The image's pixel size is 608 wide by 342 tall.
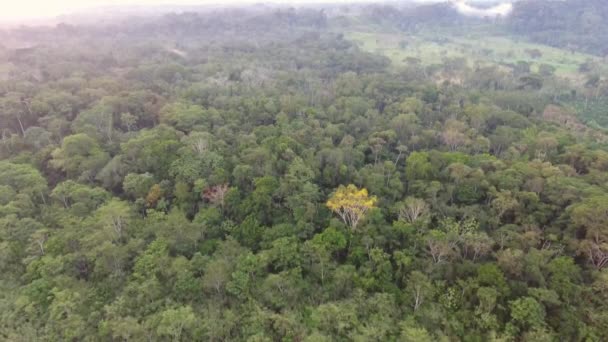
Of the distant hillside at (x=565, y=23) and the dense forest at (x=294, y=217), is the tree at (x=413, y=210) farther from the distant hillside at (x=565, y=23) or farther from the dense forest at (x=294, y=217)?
the distant hillside at (x=565, y=23)

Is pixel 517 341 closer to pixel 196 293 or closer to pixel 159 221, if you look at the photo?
→ pixel 196 293

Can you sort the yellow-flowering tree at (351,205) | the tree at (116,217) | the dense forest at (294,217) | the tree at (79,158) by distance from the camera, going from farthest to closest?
the tree at (79,158) < the yellow-flowering tree at (351,205) < the tree at (116,217) < the dense forest at (294,217)

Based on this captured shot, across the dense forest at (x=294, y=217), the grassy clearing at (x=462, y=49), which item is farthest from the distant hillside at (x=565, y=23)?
the dense forest at (x=294, y=217)

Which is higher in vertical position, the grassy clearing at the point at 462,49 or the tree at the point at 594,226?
the grassy clearing at the point at 462,49

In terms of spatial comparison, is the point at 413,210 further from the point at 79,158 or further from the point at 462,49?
the point at 462,49

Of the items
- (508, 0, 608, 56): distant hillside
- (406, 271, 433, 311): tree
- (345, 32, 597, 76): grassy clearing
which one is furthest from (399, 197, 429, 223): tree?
(508, 0, 608, 56): distant hillside
